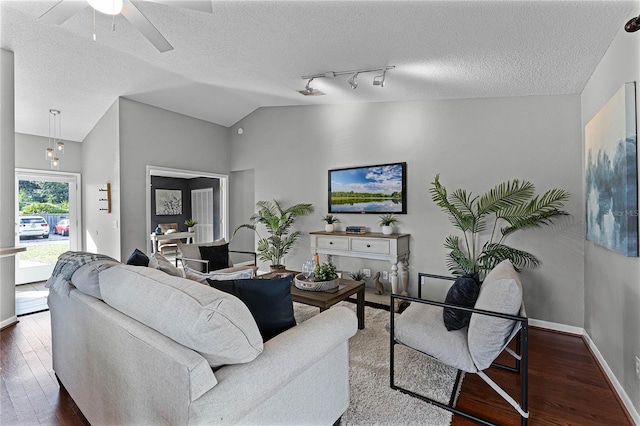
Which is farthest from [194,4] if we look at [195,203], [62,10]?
[195,203]

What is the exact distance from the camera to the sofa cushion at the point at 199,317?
3.68 ft

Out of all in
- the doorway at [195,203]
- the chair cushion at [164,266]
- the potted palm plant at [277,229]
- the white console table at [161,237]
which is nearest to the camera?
the chair cushion at [164,266]

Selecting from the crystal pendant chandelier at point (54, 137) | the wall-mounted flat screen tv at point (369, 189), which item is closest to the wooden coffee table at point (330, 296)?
the wall-mounted flat screen tv at point (369, 189)

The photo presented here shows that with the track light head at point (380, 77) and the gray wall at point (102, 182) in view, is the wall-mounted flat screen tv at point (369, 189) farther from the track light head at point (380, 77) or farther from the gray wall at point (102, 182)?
the gray wall at point (102, 182)

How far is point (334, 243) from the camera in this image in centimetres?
434

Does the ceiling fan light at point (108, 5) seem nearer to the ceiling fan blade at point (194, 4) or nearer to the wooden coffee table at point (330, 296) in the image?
the ceiling fan blade at point (194, 4)

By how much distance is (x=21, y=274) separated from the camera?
5.07m

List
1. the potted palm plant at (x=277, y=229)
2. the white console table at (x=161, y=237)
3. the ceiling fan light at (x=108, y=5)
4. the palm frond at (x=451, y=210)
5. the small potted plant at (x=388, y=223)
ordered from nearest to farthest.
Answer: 1. the ceiling fan light at (x=108, y=5)
2. the palm frond at (x=451, y=210)
3. the small potted plant at (x=388, y=223)
4. the potted palm plant at (x=277, y=229)
5. the white console table at (x=161, y=237)

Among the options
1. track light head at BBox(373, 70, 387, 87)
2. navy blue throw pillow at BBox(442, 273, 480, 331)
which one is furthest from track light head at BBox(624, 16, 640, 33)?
track light head at BBox(373, 70, 387, 87)

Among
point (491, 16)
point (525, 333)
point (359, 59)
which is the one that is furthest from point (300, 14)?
point (525, 333)

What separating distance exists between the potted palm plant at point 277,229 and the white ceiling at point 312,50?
1.77 metres

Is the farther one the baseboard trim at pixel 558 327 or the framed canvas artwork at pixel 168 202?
the framed canvas artwork at pixel 168 202

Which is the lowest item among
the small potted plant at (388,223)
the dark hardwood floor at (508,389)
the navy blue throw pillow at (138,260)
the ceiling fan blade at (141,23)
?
the dark hardwood floor at (508,389)

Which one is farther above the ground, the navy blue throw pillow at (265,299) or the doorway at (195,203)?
the doorway at (195,203)
